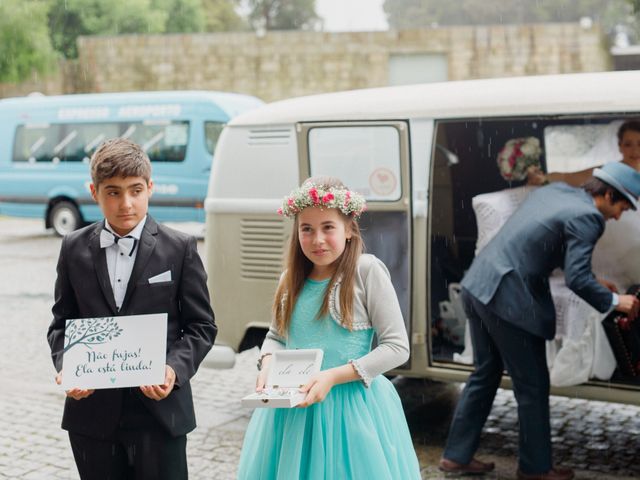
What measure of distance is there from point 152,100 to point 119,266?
16798 millimetres

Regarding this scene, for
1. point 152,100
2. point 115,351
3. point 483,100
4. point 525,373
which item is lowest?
point 525,373

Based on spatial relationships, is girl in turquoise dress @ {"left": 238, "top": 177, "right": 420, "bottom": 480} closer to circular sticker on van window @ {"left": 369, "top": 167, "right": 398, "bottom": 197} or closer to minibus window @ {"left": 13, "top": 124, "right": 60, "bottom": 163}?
circular sticker on van window @ {"left": 369, "top": 167, "right": 398, "bottom": 197}

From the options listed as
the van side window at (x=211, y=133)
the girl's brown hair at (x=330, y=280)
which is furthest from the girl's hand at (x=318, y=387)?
the van side window at (x=211, y=133)

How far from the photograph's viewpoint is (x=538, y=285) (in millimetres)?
5520

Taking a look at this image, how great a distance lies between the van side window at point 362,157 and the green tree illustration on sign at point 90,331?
3053mm

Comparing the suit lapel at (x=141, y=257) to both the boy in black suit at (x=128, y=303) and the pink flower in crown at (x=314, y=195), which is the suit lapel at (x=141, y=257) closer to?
the boy in black suit at (x=128, y=303)

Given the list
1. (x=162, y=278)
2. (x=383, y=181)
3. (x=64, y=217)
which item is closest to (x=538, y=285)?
(x=383, y=181)

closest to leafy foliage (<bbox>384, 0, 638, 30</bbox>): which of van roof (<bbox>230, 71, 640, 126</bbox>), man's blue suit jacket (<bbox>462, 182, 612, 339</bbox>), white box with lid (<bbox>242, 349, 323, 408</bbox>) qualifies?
van roof (<bbox>230, 71, 640, 126</bbox>)

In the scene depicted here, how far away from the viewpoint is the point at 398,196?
6.04m

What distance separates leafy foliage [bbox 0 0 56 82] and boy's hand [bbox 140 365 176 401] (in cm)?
2825

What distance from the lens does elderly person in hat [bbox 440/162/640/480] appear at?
5.37m

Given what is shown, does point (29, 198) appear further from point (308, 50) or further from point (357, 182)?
point (357, 182)

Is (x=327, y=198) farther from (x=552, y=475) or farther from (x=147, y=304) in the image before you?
(x=552, y=475)

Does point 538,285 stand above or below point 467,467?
above
